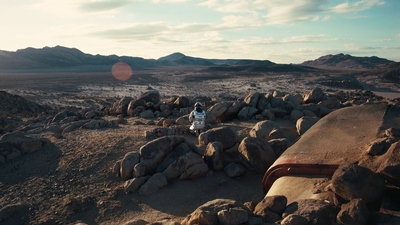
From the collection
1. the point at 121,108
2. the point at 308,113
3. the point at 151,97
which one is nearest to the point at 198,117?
the point at 308,113

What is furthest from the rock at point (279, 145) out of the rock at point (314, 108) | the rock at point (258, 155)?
the rock at point (314, 108)

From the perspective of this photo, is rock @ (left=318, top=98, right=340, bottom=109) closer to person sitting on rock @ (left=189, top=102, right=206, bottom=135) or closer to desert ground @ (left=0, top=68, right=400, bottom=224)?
person sitting on rock @ (left=189, top=102, right=206, bottom=135)

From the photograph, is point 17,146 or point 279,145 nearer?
point 279,145

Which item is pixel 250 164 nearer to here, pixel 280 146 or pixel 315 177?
pixel 280 146

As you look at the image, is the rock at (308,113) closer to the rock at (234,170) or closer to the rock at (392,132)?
the rock at (234,170)

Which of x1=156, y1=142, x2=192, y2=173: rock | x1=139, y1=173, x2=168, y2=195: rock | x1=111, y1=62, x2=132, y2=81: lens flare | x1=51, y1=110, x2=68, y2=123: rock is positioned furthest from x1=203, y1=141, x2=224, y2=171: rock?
x1=111, y1=62, x2=132, y2=81: lens flare

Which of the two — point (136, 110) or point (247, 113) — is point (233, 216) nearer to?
point (247, 113)
